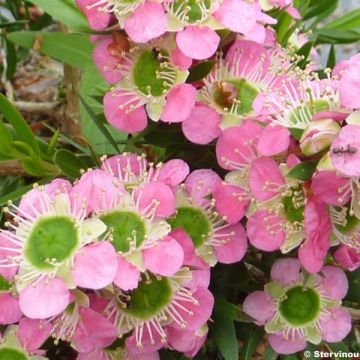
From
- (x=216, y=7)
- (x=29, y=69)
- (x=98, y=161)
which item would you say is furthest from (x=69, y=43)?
(x=29, y=69)

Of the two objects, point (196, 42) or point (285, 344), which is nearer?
point (196, 42)

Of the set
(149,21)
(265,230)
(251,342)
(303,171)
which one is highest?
(149,21)

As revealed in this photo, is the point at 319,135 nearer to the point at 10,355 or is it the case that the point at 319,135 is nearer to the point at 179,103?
the point at 179,103

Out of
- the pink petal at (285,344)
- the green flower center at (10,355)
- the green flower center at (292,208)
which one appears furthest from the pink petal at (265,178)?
the green flower center at (10,355)

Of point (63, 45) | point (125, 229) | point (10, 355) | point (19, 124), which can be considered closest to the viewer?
point (125, 229)

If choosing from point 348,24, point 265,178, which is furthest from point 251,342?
point 348,24

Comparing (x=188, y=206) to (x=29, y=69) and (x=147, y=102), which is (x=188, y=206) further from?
(x=29, y=69)

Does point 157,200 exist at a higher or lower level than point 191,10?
lower
